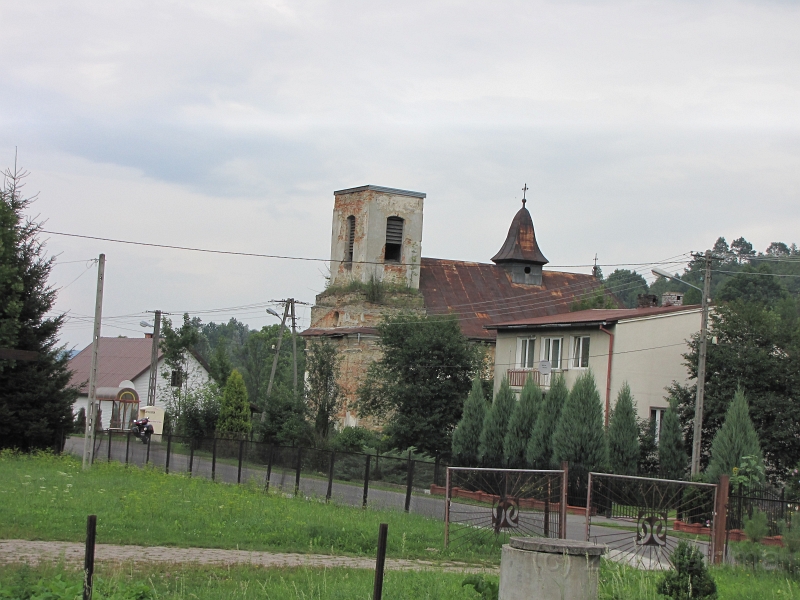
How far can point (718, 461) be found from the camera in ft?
95.8

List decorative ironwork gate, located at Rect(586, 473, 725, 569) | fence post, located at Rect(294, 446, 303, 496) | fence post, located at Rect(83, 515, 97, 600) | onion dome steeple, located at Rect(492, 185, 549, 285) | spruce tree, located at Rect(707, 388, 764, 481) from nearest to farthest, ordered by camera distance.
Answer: fence post, located at Rect(83, 515, 97, 600) → decorative ironwork gate, located at Rect(586, 473, 725, 569) → fence post, located at Rect(294, 446, 303, 496) → spruce tree, located at Rect(707, 388, 764, 481) → onion dome steeple, located at Rect(492, 185, 549, 285)

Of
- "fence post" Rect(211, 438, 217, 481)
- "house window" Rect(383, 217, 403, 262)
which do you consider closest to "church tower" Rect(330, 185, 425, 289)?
"house window" Rect(383, 217, 403, 262)

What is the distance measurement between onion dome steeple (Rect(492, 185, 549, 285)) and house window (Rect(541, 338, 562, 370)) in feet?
57.7

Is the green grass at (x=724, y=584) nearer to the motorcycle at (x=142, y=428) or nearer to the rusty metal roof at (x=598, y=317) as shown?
the rusty metal roof at (x=598, y=317)

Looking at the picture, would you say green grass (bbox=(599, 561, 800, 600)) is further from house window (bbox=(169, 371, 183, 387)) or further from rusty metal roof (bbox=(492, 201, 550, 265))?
house window (bbox=(169, 371, 183, 387))

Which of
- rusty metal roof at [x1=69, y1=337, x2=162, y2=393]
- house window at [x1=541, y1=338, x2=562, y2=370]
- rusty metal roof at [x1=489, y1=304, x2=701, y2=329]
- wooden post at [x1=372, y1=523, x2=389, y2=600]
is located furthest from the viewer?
rusty metal roof at [x1=69, y1=337, x2=162, y2=393]

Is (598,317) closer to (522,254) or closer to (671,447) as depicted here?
(671,447)

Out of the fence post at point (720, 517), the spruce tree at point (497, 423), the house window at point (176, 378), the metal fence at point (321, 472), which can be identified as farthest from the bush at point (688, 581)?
the house window at point (176, 378)

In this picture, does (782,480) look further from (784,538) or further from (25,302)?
(25,302)

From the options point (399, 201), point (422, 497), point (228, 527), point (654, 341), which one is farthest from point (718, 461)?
point (399, 201)

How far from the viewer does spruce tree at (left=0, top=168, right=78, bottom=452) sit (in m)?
32.6

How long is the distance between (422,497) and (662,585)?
12.5 metres

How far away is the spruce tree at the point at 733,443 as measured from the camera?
1141 inches

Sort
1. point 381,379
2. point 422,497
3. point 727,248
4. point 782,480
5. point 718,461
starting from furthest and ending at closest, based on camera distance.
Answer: point 727,248
point 381,379
point 782,480
point 718,461
point 422,497
